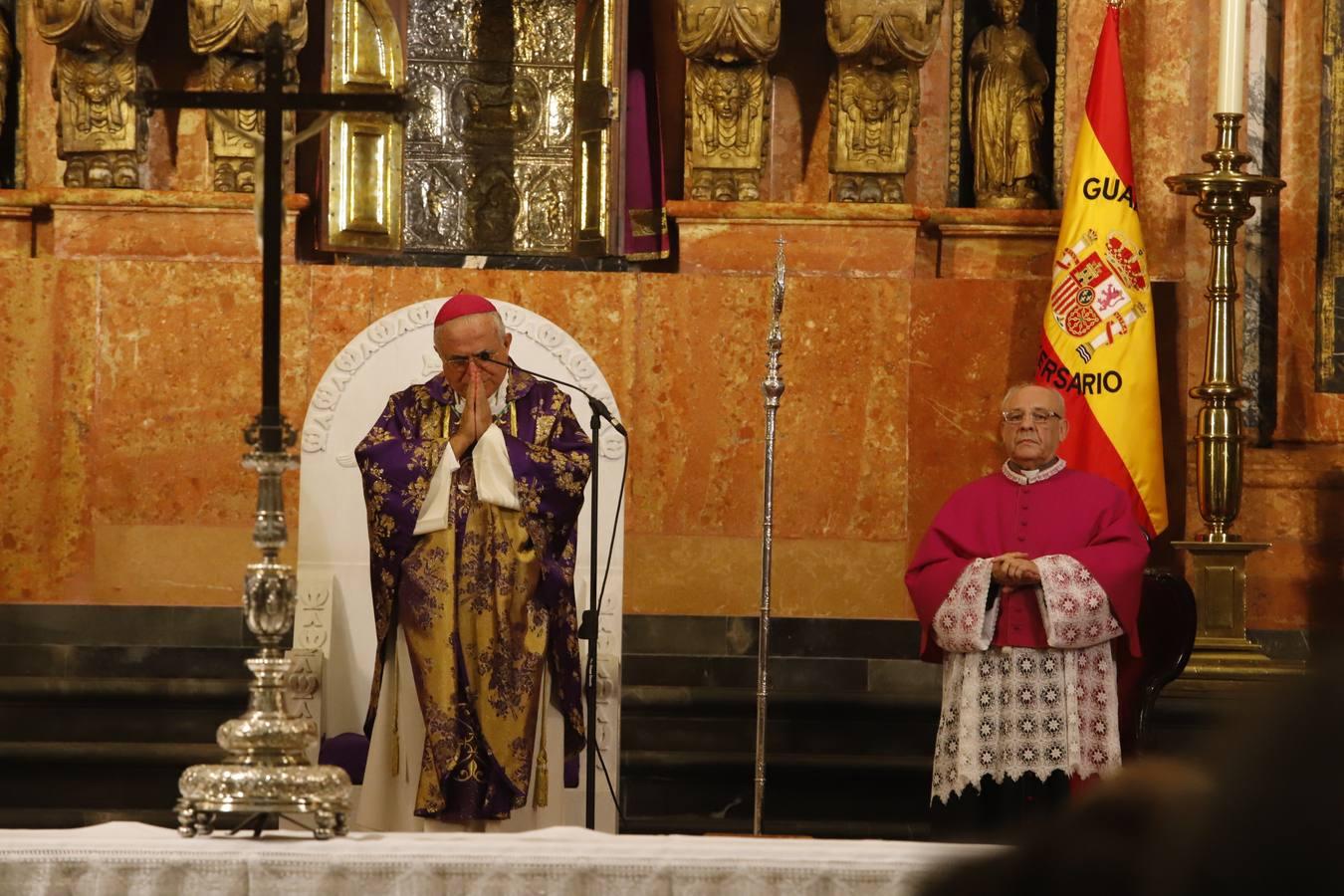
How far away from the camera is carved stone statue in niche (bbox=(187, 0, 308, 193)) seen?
25.9 feet

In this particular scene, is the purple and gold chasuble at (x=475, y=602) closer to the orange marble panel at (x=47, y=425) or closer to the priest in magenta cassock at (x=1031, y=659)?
the priest in magenta cassock at (x=1031, y=659)

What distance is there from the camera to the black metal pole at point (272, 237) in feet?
10.4

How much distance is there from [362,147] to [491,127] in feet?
2.53

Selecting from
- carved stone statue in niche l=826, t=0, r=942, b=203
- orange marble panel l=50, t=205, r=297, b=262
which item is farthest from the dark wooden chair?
orange marble panel l=50, t=205, r=297, b=262

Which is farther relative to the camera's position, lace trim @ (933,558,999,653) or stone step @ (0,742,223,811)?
stone step @ (0,742,223,811)

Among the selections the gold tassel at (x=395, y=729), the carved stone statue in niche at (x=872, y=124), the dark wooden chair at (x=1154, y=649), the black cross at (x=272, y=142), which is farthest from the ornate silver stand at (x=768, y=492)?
the carved stone statue in niche at (x=872, y=124)

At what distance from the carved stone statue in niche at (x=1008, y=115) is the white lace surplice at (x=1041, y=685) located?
310cm

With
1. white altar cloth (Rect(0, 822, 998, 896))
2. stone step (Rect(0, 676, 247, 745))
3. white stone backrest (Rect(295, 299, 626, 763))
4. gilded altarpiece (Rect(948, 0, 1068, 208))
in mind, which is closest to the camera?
white altar cloth (Rect(0, 822, 998, 896))

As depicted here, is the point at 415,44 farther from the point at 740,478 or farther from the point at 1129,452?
the point at 1129,452

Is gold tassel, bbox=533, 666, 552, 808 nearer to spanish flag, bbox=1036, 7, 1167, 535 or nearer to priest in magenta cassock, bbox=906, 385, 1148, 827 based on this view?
priest in magenta cassock, bbox=906, 385, 1148, 827

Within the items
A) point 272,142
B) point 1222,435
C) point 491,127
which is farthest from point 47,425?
point 272,142

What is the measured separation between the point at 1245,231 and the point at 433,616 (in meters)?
3.94

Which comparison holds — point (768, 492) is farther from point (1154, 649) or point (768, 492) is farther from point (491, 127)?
point (491, 127)

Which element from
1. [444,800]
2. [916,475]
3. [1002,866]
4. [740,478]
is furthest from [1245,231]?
[1002,866]
